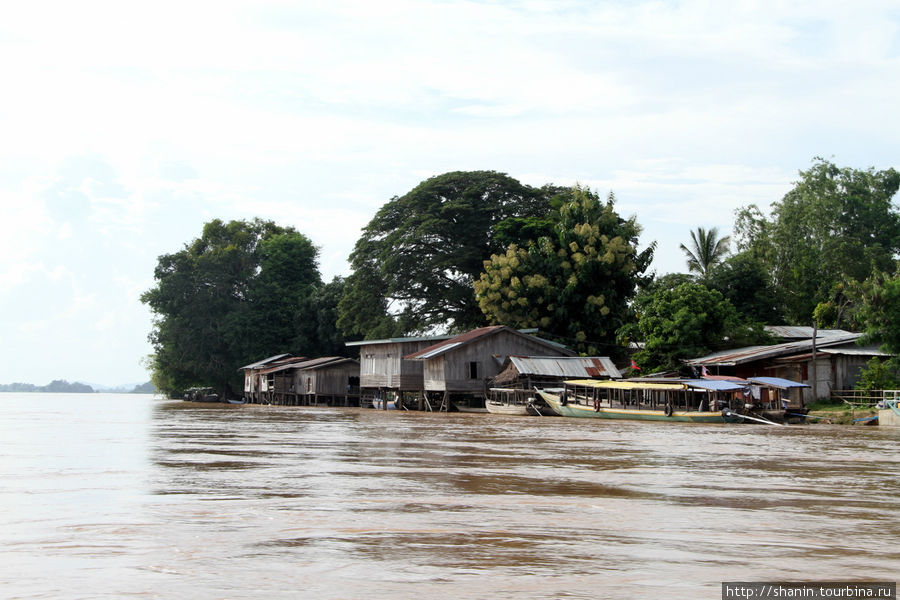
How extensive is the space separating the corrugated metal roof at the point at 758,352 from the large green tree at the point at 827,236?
11364 millimetres

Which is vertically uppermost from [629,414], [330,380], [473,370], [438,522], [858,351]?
[858,351]

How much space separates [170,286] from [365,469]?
1868 inches

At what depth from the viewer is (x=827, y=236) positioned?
46.4m

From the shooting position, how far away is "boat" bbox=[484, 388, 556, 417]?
3516 cm

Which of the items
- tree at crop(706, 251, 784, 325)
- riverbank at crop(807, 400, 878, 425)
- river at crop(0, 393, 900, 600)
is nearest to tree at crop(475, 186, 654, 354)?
tree at crop(706, 251, 784, 325)

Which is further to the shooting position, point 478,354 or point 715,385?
point 478,354

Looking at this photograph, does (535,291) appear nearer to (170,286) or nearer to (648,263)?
(648,263)

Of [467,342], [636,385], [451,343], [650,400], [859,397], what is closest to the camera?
[859,397]

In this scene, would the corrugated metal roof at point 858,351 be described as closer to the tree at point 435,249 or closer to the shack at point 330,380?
the tree at point 435,249

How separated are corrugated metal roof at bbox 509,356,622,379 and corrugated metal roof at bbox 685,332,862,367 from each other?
13.1ft

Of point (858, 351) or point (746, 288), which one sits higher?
point (746, 288)

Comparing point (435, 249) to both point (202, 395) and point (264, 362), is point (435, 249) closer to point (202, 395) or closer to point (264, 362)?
point (264, 362)

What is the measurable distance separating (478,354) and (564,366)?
14.3 ft

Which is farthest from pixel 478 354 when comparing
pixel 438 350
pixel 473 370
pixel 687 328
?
pixel 687 328
